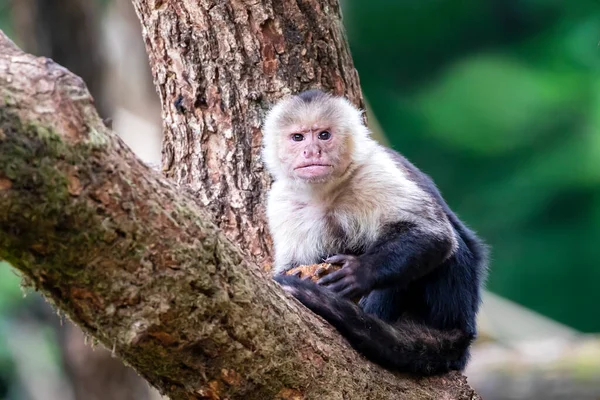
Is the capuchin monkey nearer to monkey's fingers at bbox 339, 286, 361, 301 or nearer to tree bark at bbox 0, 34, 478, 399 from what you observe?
monkey's fingers at bbox 339, 286, 361, 301

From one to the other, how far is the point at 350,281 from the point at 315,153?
79cm

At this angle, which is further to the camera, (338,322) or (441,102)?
(441,102)

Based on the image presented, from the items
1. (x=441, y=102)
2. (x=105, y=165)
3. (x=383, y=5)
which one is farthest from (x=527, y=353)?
(x=105, y=165)

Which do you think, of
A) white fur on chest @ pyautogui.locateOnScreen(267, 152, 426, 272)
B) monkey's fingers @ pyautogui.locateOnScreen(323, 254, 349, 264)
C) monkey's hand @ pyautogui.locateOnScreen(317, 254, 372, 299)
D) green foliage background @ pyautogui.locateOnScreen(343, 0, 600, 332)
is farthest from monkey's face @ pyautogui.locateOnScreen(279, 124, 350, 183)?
green foliage background @ pyautogui.locateOnScreen(343, 0, 600, 332)

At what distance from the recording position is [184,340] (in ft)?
9.04

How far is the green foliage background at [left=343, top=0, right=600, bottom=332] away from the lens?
475 inches

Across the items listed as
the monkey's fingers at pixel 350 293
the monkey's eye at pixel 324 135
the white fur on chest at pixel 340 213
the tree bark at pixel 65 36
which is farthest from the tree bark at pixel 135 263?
the tree bark at pixel 65 36

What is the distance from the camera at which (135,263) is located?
100 inches

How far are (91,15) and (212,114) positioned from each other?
438cm

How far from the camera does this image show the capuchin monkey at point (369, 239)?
371cm

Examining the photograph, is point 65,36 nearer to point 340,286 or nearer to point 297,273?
point 297,273

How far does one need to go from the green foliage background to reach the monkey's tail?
817cm

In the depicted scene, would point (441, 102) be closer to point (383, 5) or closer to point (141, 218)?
point (383, 5)

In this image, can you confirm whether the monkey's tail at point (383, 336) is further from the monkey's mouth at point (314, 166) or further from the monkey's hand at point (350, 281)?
the monkey's mouth at point (314, 166)
